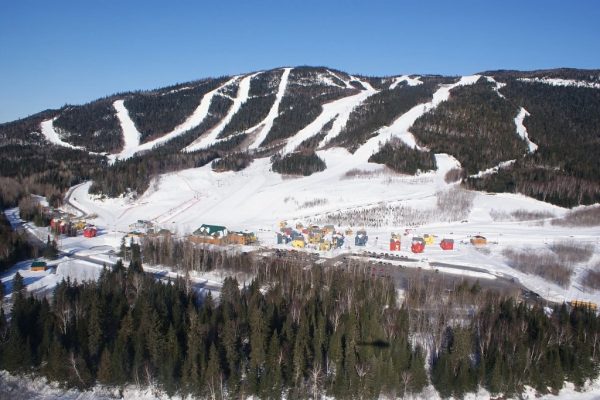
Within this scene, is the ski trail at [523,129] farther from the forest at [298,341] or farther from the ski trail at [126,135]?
the ski trail at [126,135]

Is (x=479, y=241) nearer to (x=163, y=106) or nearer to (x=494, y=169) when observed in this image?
(x=494, y=169)

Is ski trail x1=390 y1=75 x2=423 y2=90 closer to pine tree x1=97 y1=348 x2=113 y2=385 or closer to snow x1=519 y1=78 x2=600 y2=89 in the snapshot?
snow x1=519 y1=78 x2=600 y2=89

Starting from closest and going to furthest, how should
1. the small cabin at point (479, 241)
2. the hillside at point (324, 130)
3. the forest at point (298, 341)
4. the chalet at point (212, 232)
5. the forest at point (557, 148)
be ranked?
1. the forest at point (298, 341)
2. the small cabin at point (479, 241)
3. the chalet at point (212, 232)
4. the forest at point (557, 148)
5. the hillside at point (324, 130)

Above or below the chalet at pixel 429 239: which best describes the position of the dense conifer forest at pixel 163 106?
above

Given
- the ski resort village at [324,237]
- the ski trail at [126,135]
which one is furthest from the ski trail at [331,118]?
the ski trail at [126,135]

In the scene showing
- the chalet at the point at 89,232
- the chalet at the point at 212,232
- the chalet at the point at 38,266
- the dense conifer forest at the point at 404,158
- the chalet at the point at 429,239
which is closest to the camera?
the chalet at the point at 38,266

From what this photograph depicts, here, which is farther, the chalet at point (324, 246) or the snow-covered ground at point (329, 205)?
the snow-covered ground at point (329, 205)

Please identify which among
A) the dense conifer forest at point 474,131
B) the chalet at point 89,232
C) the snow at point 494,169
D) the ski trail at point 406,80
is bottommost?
the chalet at point 89,232

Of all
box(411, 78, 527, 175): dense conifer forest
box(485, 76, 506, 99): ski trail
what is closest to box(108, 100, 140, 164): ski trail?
box(411, 78, 527, 175): dense conifer forest
